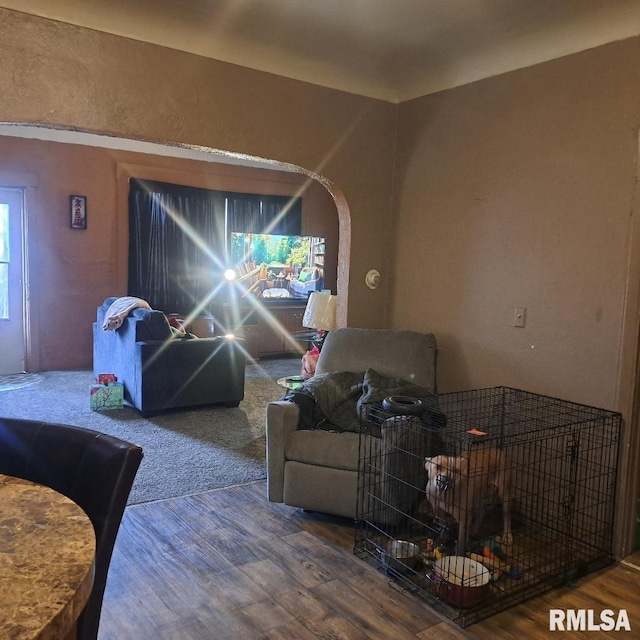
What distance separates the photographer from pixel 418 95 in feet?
11.8

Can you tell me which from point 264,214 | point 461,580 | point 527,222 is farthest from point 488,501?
point 264,214

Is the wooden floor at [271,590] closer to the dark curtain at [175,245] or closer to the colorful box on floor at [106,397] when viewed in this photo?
the colorful box on floor at [106,397]

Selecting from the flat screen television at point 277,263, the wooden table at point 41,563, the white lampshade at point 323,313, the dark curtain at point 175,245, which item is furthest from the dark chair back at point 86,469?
the flat screen television at point 277,263

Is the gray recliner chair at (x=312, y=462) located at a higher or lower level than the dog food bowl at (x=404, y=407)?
lower

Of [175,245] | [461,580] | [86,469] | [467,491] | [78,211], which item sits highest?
[78,211]

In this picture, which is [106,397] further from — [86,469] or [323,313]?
[86,469]

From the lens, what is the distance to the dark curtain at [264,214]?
743cm

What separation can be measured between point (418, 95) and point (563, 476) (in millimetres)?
2356

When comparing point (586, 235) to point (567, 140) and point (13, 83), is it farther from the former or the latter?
point (13, 83)

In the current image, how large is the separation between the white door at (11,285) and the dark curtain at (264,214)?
241cm

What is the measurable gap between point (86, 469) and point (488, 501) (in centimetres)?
190

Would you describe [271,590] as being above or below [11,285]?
below

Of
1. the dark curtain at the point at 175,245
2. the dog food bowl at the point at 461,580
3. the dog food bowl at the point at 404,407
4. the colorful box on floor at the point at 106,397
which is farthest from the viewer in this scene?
the dark curtain at the point at 175,245

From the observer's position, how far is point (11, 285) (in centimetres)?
631
